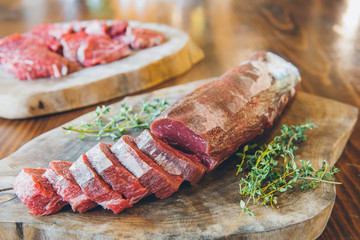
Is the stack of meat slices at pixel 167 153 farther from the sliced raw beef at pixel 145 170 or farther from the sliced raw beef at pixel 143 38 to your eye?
the sliced raw beef at pixel 143 38

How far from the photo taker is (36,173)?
6.75 ft

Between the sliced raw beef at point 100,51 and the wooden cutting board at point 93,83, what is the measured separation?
3.0 inches

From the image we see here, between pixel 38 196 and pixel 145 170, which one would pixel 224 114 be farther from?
pixel 38 196

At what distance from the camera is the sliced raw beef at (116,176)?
1.94m

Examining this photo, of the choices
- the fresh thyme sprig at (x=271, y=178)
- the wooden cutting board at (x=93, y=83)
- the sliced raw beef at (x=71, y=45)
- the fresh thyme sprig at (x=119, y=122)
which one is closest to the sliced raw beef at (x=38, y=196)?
the fresh thyme sprig at (x=119, y=122)

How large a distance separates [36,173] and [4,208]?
0.24m

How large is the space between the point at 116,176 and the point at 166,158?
0.32m

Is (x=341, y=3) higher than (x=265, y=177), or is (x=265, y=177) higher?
(x=265, y=177)

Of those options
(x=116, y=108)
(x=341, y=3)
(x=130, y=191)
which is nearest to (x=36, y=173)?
(x=130, y=191)

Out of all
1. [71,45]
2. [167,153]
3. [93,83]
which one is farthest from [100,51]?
[167,153]

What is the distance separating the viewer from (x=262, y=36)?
5.59 metres

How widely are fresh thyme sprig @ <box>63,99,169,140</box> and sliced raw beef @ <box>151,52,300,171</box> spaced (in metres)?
0.46

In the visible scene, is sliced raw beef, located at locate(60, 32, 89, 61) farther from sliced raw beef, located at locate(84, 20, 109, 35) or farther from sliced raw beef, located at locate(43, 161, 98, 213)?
sliced raw beef, located at locate(43, 161, 98, 213)

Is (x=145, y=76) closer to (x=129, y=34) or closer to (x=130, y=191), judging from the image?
(x=129, y=34)
